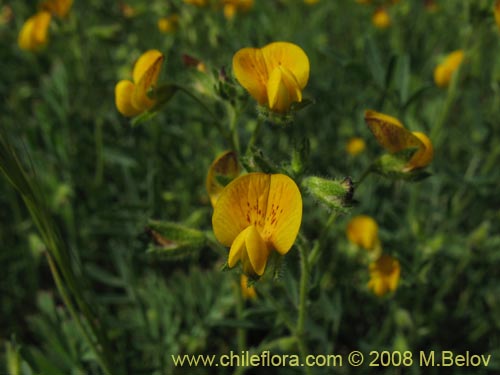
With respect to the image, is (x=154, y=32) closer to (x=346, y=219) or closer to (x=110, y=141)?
(x=110, y=141)

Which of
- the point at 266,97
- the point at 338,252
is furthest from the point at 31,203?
the point at 338,252

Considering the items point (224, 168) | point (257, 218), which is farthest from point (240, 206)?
point (224, 168)

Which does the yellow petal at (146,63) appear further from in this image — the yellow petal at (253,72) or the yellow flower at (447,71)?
the yellow flower at (447,71)

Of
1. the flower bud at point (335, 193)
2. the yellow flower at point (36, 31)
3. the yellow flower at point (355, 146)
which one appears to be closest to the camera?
the flower bud at point (335, 193)

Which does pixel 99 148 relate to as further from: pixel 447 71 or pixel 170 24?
pixel 447 71

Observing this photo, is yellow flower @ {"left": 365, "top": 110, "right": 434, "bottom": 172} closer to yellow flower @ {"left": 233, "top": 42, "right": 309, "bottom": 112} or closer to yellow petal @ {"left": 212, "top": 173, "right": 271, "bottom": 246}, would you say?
yellow flower @ {"left": 233, "top": 42, "right": 309, "bottom": 112}

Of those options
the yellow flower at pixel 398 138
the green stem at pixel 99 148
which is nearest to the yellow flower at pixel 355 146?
the green stem at pixel 99 148

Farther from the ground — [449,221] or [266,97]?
[266,97]
